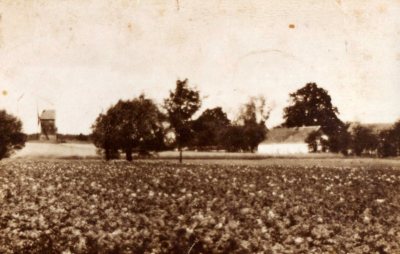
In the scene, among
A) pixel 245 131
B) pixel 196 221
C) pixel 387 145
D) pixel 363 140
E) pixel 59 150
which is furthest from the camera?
pixel 245 131

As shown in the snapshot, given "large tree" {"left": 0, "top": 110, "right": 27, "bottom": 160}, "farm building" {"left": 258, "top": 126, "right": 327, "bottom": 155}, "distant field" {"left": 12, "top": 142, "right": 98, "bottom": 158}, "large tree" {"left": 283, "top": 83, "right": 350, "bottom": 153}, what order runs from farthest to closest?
1. "farm building" {"left": 258, "top": 126, "right": 327, "bottom": 155}
2. "large tree" {"left": 283, "top": 83, "right": 350, "bottom": 153}
3. "distant field" {"left": 12, "top": 142, "right": 98, "bottom": 158}
4. "large tree" {"left": 0, "top": 110, "right": 27, "bottom": 160}

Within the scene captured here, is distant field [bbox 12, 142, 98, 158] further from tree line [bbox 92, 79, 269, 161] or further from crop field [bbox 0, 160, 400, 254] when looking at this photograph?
crop field [bbox 0, 160, 400, 254]

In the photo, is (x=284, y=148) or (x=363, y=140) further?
(x=284, y=148)

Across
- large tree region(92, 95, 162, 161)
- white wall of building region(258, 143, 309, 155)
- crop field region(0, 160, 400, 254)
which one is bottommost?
crop field region(0, 160, 400, 254)

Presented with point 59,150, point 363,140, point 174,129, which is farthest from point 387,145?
point 59,150

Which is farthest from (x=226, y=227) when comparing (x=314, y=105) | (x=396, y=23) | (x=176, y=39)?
(x=314, y=105)

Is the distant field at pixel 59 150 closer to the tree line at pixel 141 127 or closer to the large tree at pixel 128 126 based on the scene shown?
the tree line at pixel 141 127

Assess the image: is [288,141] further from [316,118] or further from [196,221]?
[196,221]

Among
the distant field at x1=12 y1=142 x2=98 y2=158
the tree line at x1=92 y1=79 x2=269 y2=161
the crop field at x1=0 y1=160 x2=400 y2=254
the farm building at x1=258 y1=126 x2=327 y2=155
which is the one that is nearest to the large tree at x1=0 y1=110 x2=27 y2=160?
the crop field at x1=0 y1=160 x2=400 y2=254

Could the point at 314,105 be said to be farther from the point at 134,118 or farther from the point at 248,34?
the point at 248,34
